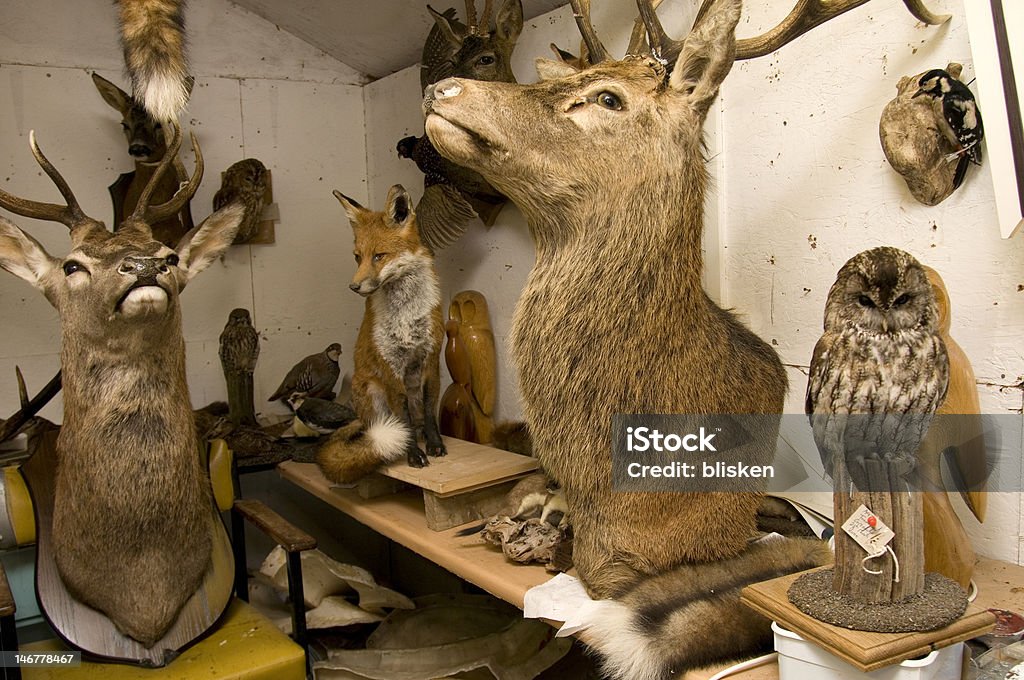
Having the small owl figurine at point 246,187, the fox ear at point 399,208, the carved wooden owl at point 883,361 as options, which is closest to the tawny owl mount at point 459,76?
the fox ear at point 399,208

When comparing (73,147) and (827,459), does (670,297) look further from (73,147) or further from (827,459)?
(73,147)

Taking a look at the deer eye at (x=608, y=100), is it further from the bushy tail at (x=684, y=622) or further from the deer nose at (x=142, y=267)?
the deer nose at (x=142, y=267)

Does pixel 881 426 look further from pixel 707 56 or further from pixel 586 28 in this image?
pixel 586 28

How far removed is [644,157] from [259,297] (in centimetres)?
204

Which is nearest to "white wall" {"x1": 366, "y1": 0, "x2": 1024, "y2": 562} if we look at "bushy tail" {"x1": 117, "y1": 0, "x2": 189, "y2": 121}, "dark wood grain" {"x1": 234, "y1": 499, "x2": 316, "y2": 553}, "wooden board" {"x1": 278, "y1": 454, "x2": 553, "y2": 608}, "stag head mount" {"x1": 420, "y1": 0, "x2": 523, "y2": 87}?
"stag head mount" {"x1": 420, "y1": 0, "x2": 523, "y2": 87}

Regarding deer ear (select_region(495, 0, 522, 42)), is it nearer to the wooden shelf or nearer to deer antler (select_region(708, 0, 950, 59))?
deer antler (select_region(708, 0, 950, 59))

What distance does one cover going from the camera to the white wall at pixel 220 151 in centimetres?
256

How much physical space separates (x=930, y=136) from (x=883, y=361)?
57cm

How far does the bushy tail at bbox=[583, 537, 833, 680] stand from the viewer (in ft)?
4.04

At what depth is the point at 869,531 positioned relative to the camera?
40.6 inches

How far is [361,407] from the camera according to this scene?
7.10ft

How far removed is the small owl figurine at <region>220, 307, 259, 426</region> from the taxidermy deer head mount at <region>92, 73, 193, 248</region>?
0.32 meters

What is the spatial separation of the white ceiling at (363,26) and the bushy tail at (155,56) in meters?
0.85

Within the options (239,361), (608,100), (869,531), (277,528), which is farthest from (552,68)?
(239,361)
